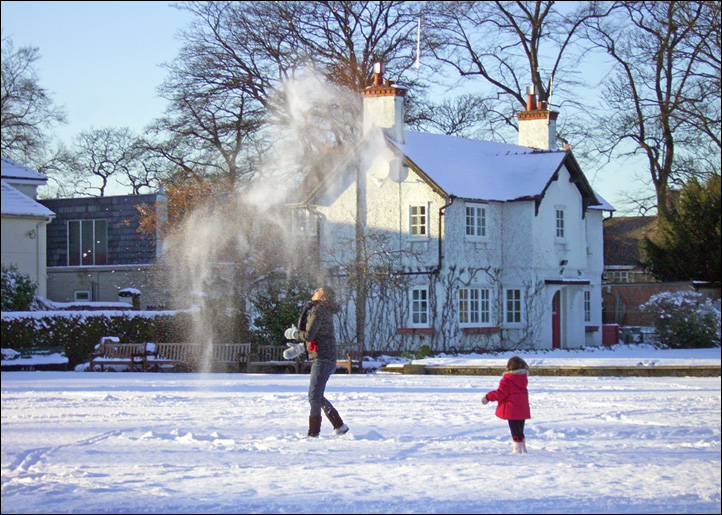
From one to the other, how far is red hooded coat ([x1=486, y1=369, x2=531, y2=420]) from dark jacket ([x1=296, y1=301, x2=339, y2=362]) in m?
2.18

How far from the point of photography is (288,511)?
787 centimetres

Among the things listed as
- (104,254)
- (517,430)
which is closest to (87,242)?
(104,254)

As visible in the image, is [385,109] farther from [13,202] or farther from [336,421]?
[13,202]

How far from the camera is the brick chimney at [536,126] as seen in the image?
39312 mm

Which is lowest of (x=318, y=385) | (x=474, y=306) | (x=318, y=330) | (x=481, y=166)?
(x=318, y=385)

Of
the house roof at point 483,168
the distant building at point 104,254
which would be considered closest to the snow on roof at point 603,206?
the house roof at point 483,168

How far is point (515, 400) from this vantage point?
11.1m

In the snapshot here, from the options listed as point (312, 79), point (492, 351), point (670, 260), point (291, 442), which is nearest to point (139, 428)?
point (291, 442)

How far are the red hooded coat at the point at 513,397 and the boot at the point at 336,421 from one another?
2084mm

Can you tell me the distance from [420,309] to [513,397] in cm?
2081

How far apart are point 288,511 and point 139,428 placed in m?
5.68

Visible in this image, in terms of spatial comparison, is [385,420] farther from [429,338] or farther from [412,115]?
[412,115]

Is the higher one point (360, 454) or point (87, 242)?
point (87, 242)

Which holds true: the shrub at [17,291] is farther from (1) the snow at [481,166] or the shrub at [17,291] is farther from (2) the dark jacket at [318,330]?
(2) the dark jacket at [318,330]
